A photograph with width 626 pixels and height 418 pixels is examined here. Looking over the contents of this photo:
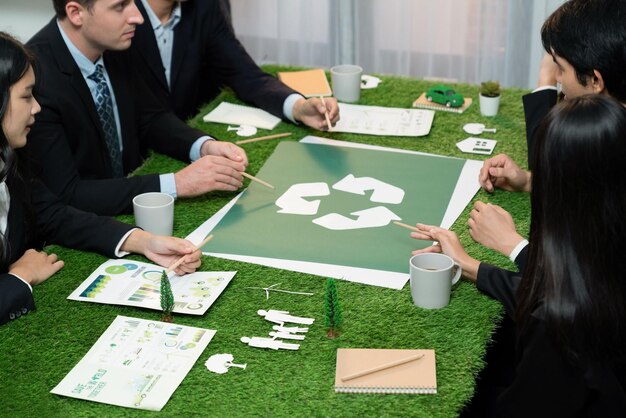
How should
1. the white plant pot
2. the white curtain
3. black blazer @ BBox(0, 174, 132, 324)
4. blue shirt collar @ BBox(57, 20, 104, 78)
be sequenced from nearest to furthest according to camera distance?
black blazer @ BBox(0, 174, 132, 324)
blue shirt collar @ BBox(57, 20, 104, 78)
the white plant pot
the white curtain

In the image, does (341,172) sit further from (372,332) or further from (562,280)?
(562,280)

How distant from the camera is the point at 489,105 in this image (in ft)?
9.31

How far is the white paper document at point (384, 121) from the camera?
9.06 feet

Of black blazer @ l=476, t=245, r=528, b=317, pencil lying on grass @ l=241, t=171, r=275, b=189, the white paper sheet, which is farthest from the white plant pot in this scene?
black blazer @ l=476, t=245, r=528, b=317

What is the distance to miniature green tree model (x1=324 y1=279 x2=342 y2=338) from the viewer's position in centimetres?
174

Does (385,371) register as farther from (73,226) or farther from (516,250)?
(73,226)

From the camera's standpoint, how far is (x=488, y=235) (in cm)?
212

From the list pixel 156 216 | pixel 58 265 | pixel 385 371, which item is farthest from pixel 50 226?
pixel 385 371

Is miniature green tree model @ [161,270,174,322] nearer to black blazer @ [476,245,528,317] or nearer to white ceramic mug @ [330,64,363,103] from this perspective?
black blazer @ [476,245,528,317]

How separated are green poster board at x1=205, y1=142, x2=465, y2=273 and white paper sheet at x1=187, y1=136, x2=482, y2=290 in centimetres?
2

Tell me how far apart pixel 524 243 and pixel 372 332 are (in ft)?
1.62

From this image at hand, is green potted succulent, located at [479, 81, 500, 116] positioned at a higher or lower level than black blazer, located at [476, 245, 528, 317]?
higher

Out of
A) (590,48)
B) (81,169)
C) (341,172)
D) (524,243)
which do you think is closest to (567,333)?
(524,243)

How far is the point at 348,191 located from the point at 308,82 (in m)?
0.85
